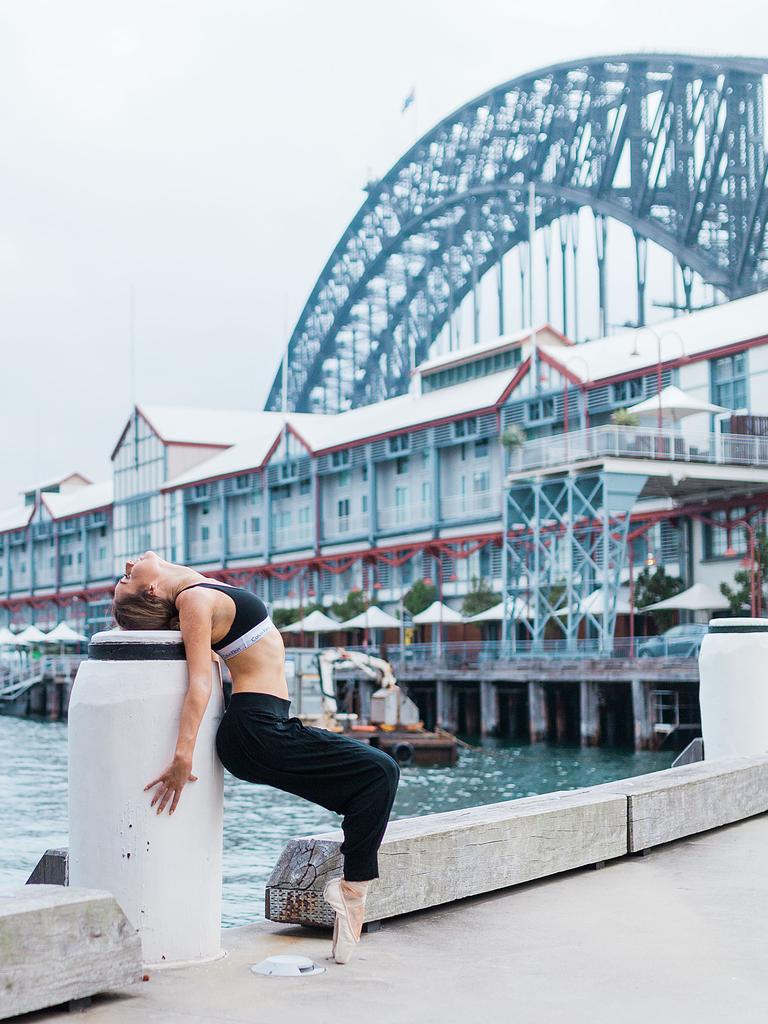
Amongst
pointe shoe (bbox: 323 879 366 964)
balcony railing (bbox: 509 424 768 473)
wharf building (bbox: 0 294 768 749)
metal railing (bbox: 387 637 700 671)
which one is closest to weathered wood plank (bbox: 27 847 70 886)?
pointe shoe (bbox: 323 879 366 964)

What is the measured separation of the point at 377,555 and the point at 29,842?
134 ft

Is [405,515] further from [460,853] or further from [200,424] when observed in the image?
[460,853]

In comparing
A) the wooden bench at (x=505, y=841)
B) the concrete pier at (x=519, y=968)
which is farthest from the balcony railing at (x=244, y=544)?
the concrete pier at (x=519, y=968)

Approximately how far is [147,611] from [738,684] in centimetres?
640

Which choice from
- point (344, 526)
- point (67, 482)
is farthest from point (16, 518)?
point (344, 526)

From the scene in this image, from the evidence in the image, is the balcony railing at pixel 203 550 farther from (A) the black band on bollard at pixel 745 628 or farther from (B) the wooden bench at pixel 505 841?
(B) the wooden bench at pixel 505 841

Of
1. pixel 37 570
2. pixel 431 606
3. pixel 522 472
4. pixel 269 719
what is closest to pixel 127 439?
pixel 37 570

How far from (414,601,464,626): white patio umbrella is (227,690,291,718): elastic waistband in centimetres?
4707

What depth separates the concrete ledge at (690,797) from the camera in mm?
7656

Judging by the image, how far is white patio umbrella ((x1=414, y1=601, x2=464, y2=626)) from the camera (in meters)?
52.7

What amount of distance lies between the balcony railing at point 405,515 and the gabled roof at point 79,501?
29.2 meters

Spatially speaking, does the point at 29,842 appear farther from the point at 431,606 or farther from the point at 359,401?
the point at 359,401

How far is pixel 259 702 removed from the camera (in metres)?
5.22

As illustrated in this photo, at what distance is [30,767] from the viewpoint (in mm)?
34781
